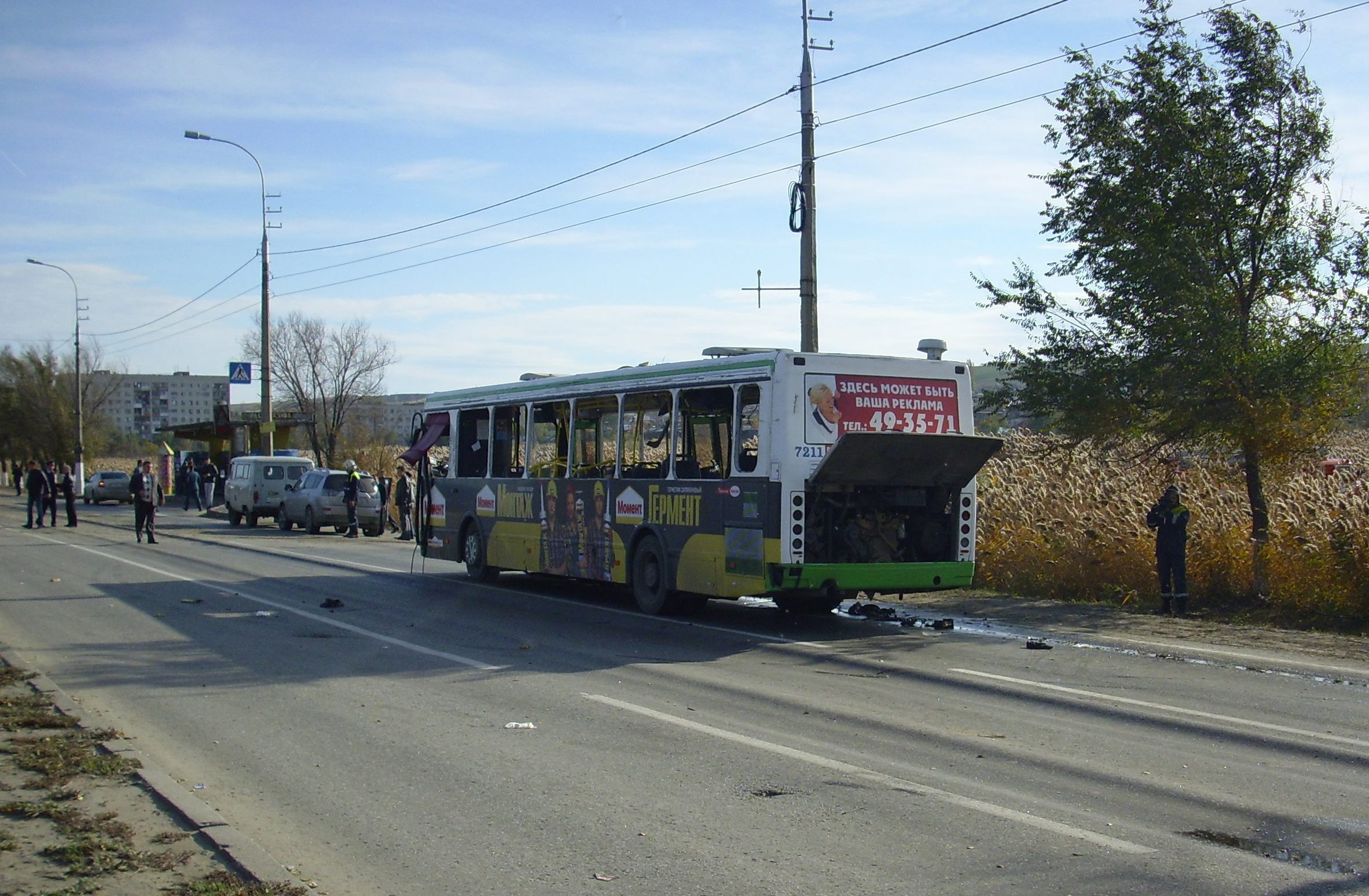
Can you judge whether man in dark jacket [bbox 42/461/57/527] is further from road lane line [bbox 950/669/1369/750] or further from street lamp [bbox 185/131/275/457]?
road lane line [bbox 950/669/1369/750]

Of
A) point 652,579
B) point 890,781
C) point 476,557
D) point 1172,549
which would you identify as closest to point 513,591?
point 476,557

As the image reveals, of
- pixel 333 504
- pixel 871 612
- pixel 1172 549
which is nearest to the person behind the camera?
pixel 871 612

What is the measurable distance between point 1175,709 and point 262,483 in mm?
33381

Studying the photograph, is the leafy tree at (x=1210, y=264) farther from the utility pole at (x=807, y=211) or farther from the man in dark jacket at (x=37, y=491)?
the man in dark jacket at (x=37, y=491)

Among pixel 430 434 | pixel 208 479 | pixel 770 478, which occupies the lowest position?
pixel 208 479

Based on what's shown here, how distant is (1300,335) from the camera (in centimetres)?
1534

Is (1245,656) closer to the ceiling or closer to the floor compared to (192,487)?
Result: closer to the floor

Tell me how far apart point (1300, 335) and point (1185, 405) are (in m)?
1.59

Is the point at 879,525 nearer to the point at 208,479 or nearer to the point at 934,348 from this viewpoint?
the point at 934,348

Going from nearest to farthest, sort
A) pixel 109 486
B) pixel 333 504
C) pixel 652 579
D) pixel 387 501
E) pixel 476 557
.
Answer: pixel 652 579, pixel 476 557, pixel 333 504, pixel 387 501, pixel 109 486

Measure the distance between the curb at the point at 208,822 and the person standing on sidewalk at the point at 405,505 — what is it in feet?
76.2

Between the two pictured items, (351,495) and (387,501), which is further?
(387,501)

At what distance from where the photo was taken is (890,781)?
23.4 ft

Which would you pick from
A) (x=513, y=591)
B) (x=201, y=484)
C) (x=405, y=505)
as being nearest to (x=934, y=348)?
(x=513, y=591)
